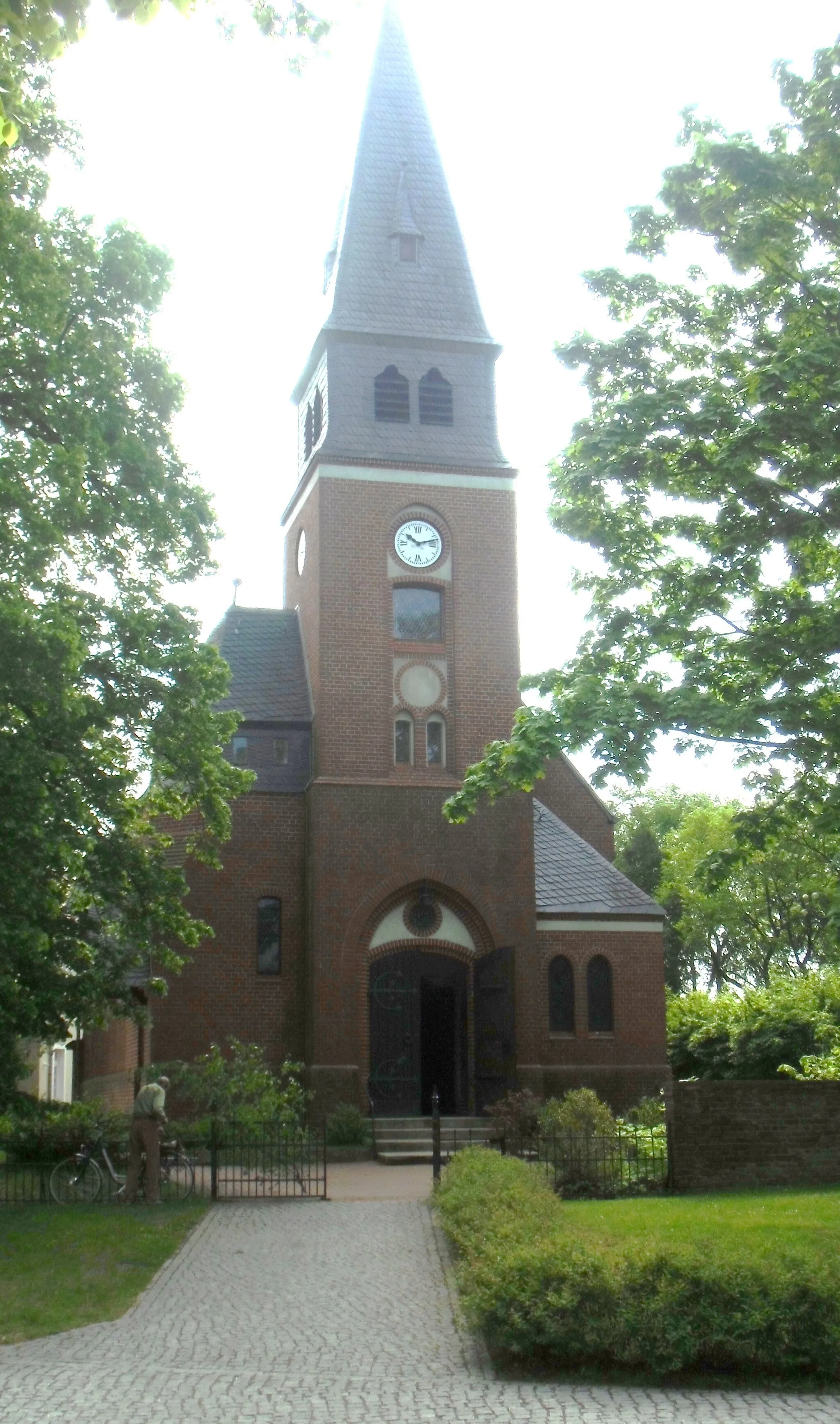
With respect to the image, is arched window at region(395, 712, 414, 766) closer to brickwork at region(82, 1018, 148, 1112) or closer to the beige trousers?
brickwork at region(82, 1018, 148, 1112)

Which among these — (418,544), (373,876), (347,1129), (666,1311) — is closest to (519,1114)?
(347,1129)

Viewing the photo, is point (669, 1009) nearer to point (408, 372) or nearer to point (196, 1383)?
point (408, 372)

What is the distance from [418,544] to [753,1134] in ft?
47.6

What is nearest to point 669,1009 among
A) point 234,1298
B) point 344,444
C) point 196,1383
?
point 344,444

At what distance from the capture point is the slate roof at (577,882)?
29828 mm

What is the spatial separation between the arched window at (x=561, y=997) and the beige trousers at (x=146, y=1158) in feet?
39.9

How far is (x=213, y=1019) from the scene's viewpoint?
2748cm

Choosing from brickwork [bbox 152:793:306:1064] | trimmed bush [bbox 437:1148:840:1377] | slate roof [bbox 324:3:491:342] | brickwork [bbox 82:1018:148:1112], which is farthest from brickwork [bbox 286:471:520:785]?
trimmed bush [bbox 437:1148:840:1377]

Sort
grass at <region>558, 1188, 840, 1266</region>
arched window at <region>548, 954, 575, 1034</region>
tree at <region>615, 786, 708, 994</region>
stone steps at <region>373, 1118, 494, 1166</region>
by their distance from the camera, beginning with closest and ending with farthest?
grass at <region>558, 1188, 840, 1266</region> → stone steps at <region>373, 1118, 494, 1166</region> → arched window at <region>548, 954, 575, 1034</region> → tree at <region>615, 786, 708, 994</region>

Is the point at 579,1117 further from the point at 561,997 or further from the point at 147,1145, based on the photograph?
the point at 561,997

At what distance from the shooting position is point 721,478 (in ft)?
45.8

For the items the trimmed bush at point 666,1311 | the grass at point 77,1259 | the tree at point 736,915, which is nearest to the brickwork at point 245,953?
the grass at point 77,1259

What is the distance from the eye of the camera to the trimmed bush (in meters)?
9.24

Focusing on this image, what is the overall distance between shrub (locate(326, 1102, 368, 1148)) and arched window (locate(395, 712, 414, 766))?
6.54m
